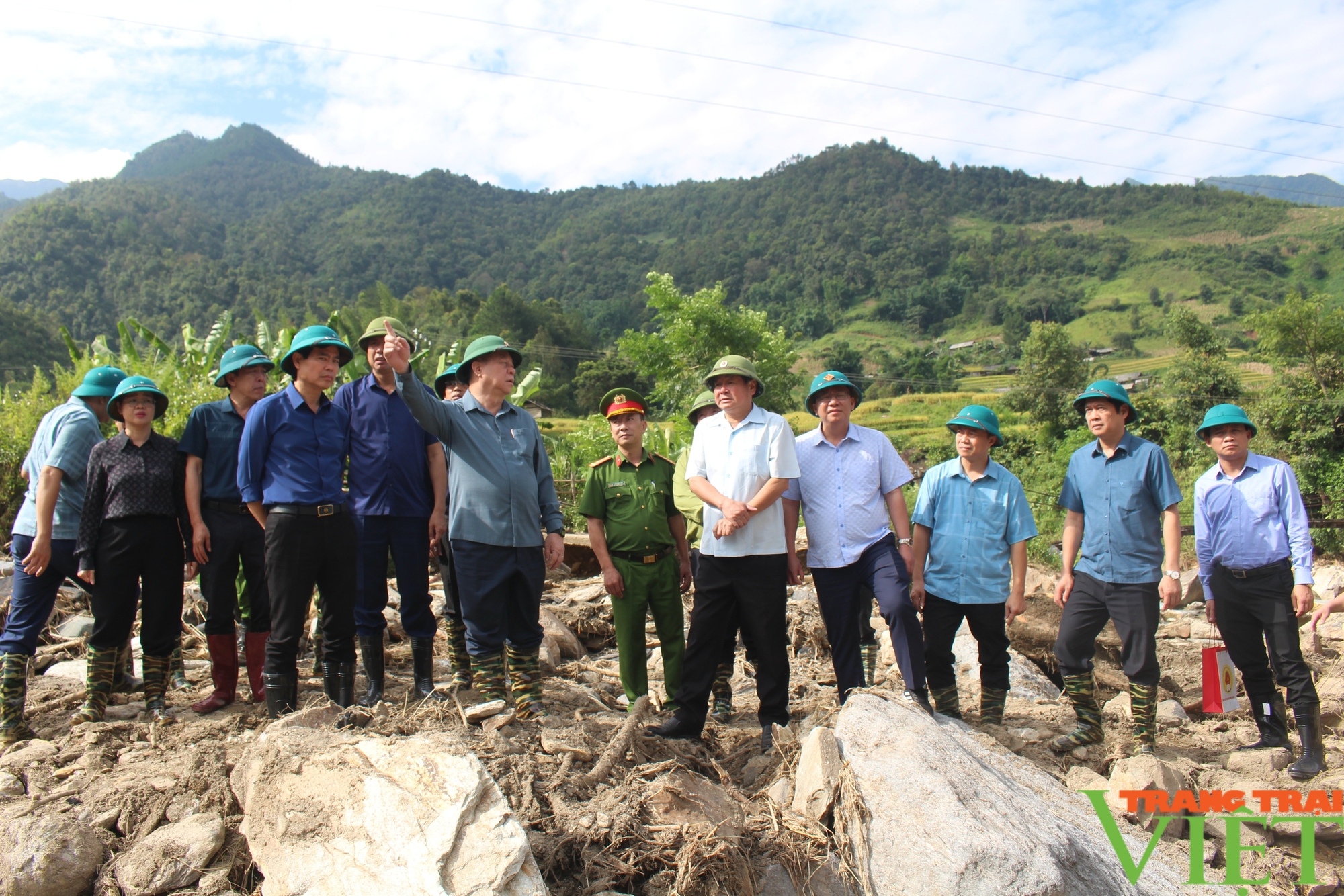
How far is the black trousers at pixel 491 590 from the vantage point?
3.84 meters

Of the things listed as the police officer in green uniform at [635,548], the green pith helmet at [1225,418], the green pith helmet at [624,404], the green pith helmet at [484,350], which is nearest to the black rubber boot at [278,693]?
the police officer in green uniform at [635,548]

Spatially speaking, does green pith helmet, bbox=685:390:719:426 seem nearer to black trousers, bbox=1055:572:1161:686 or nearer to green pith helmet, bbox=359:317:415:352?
green pith helmet, bbox=359:317:415:352

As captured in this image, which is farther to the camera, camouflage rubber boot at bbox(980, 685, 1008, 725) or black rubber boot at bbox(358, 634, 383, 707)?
camouflage rubber boot at bbox(980, 685, 1008, 725)

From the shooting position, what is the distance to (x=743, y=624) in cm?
371


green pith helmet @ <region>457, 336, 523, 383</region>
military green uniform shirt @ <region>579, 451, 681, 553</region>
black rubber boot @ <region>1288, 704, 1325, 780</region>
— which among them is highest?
green pith helmet @ <region>457, 336, 523, 383</region>

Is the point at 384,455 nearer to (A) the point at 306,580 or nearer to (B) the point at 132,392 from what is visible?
(A) the point at 306,580

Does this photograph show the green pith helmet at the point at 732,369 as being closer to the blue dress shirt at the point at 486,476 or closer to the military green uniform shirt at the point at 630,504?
the military green uniform shirt at the point at 630,504

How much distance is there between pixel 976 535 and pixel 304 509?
3348 mm

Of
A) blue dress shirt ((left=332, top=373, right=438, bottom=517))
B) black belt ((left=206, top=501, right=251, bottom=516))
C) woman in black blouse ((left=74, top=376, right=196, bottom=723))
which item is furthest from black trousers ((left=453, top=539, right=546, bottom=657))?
woman in black blouse ((left=74, top=376, right=196, bottom=723))

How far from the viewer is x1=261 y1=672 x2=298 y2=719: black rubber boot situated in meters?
3.64

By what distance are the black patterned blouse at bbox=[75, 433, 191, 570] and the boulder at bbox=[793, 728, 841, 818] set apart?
133 inches

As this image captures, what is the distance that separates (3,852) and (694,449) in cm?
292

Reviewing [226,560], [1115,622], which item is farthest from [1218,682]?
[226,560]

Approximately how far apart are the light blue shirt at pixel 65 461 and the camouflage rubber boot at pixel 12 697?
622mm
